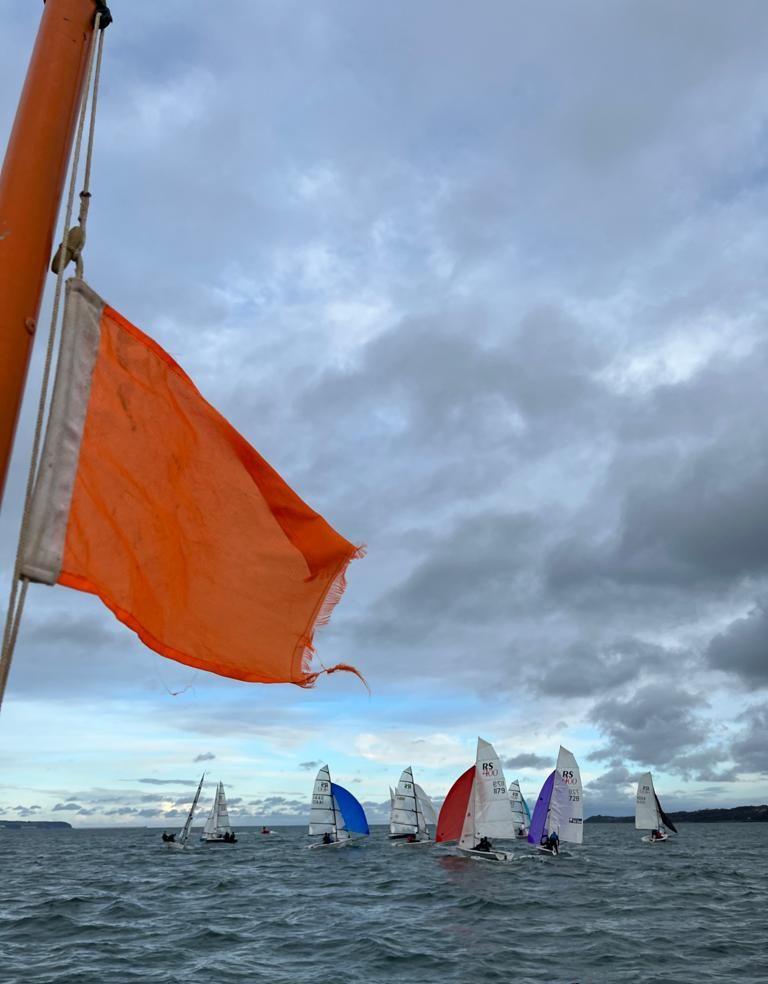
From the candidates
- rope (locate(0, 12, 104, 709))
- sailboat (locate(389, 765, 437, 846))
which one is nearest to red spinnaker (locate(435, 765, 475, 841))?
sailboat (locate(389, 765, 437, 846))

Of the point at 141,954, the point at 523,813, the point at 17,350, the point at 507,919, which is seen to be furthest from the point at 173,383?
the point at 523,813

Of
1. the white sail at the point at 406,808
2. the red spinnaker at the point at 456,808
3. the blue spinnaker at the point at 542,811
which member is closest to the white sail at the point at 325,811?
the white sail at the point at 406,808

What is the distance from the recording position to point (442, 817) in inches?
2474

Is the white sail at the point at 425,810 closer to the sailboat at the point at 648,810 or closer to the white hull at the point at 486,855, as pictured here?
the white hull at the point at 486,855

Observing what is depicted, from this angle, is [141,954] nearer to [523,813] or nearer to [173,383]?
[173,383]

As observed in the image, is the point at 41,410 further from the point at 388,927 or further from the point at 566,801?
the point at 566,801

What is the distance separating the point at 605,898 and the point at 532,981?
796 inches

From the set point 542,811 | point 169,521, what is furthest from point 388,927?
point 542,811

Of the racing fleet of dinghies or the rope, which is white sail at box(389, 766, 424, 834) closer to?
the racing fleet of dinghies

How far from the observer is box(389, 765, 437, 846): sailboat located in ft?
264

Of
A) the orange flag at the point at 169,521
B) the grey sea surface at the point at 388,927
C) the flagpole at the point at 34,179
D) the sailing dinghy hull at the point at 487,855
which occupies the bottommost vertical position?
the grey sea surface at the point at 388,927

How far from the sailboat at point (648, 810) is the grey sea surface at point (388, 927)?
46752 mm

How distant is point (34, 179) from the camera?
12.8 ft

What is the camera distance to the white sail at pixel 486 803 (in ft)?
194
